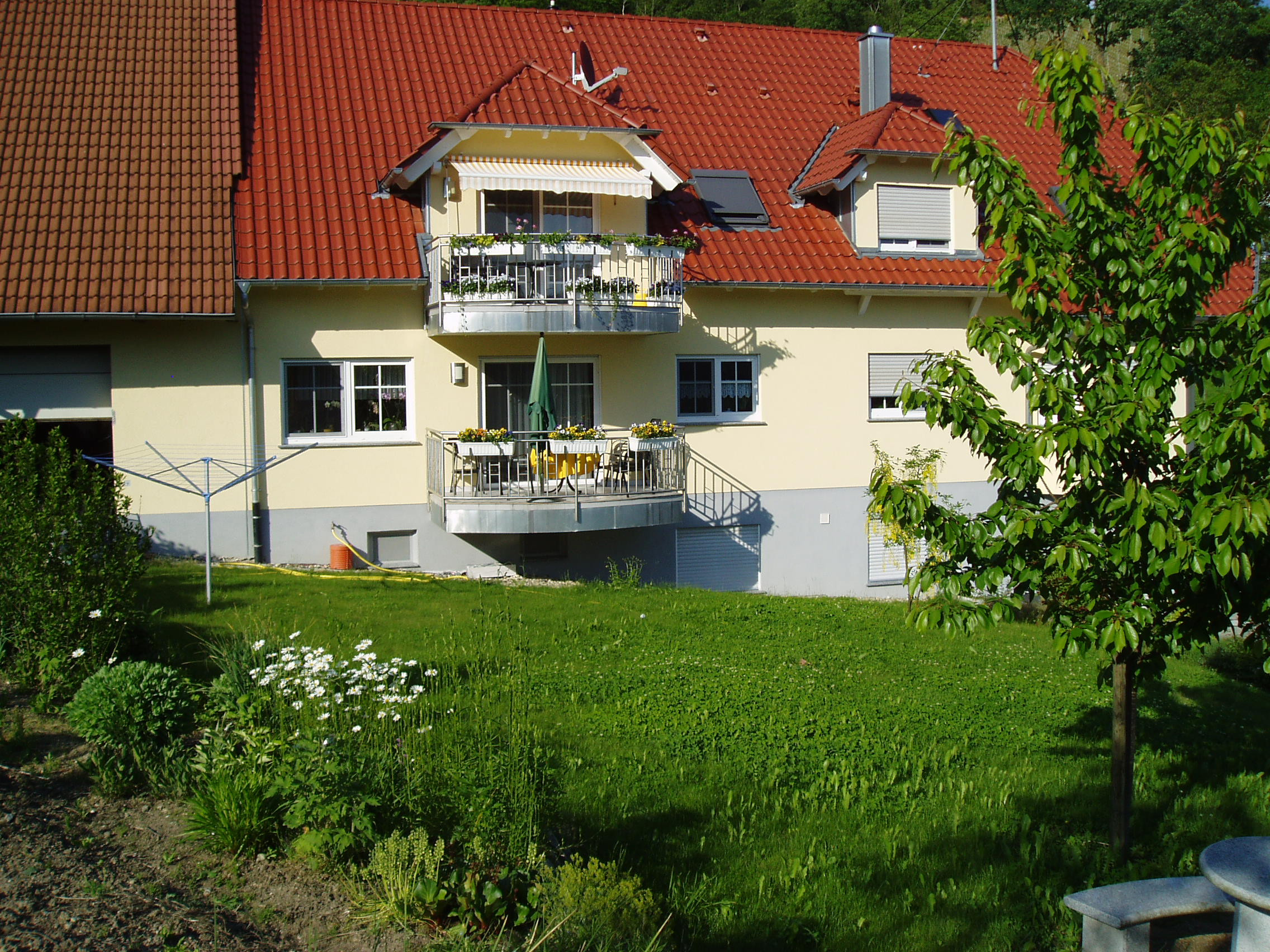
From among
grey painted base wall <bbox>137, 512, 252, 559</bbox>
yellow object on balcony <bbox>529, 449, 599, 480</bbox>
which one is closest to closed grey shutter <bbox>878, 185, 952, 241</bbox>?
yellow object on balcony <bbox>529, 449, 599, 480</bbox>

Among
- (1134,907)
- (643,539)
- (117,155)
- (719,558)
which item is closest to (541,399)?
(643,539)

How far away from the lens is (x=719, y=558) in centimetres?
2036

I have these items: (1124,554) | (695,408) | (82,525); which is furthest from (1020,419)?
(82,525)

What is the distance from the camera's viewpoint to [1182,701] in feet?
42.1

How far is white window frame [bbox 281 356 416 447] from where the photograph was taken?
18047mm

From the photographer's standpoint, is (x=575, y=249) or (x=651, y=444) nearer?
(x=575, y=249)

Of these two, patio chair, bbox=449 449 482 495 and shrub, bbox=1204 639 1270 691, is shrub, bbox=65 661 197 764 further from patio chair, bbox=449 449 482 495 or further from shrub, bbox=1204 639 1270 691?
shrub, bbox=1204 639 1270 691

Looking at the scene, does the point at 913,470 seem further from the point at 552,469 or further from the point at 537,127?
the point at 537,127

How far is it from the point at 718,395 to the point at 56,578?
13.3 meters

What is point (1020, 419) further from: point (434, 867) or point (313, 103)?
point (434, 867)

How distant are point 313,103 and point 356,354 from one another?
538 cm

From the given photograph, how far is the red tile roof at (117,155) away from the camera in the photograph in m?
16.9

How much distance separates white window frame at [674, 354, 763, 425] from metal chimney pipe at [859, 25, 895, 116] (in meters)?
6.81

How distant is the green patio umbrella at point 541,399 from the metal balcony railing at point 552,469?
0.69ft
